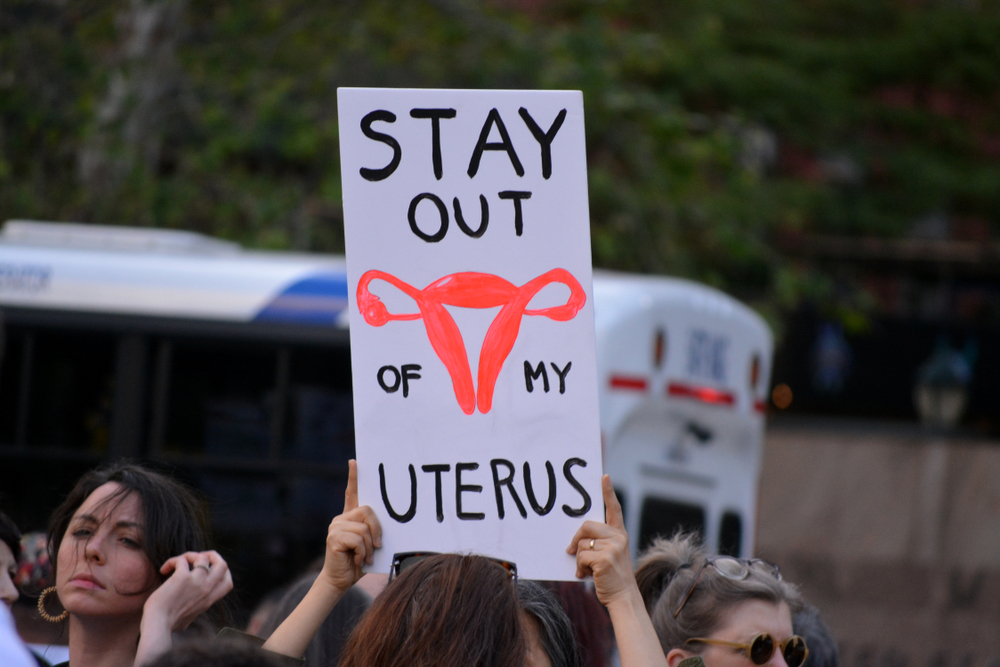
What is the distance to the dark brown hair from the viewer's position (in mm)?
2385

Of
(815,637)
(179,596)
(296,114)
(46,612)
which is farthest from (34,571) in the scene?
(296,114)

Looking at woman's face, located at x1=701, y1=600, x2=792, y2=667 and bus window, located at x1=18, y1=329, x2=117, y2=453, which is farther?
bus window, located at x1=18, y1=329, x2=117, y2=453

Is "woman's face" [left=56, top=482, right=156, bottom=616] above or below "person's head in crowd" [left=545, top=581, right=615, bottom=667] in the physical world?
above

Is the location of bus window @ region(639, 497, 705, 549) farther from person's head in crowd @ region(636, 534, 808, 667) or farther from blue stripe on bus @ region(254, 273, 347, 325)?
person's head in crowd @ region(636, 534, 808, 667)

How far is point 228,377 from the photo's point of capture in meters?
4.87

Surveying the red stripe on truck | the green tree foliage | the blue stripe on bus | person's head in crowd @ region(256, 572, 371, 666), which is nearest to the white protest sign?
person's head in crowd @ region(256, 572, 371, 666)

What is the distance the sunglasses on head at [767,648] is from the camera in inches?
95.7

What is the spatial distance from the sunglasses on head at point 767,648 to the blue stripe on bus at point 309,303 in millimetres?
2678

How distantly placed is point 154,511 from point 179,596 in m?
0.24

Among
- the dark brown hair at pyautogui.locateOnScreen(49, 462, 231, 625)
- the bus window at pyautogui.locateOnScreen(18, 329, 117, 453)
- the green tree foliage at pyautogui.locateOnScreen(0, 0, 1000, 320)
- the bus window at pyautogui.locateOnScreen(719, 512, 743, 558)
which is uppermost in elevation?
the green tree foliage at pyautogui.locateOnScreen(0, 0, 1000, 320)

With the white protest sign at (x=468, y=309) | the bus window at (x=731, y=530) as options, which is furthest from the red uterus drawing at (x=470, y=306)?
the bus window at (x=731, y=530)

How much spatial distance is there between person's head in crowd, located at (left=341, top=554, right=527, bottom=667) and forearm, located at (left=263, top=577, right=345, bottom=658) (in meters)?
0.24

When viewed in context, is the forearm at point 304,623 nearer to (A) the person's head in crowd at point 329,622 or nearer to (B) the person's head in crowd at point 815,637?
(A) the person's head in crowd at point 329,622

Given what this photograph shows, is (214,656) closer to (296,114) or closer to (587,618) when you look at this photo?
(587,618)
